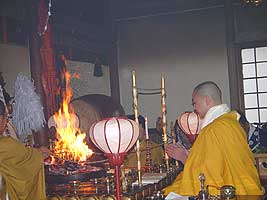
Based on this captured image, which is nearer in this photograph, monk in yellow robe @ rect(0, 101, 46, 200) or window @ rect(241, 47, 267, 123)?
monk in yellow robe @ rect(0, 101, 46, 200)

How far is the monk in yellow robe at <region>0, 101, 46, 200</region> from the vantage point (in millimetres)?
3695

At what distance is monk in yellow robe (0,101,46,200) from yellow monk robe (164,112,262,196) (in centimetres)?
105

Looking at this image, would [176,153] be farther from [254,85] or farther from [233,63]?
[254,85]

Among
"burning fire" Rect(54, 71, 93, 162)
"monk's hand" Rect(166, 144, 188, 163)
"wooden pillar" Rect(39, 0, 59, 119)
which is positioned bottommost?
"monk's hand" Rect(166, 144, 188, 163)

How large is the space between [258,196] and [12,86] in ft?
11.0

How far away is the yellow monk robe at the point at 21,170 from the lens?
3699mm

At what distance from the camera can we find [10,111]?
18.5ft

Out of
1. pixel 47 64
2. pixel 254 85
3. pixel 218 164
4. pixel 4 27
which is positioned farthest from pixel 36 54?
pixel 254 85

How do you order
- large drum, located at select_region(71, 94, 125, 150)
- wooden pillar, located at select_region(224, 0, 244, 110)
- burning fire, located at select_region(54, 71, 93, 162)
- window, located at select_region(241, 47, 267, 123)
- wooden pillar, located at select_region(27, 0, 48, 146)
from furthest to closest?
window, located at select_region(241, 47, 267, 123), wooden pillar, located at select_region(224, 0, 244, 110), wooden pillar, located at select_region(27, 0, 48, 146), large drum, located at select_region(71, 94, 125, 150), burning fire, located at select_region(54, 71, 93, 162)

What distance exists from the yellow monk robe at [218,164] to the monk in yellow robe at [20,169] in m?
1.05

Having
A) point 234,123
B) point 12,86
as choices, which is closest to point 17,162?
point 234,123

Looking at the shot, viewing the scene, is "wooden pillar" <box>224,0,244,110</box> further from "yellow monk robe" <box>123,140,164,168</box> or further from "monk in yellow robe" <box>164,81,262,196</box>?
"monk in yellow robe" <box>164,81,262,196</box>

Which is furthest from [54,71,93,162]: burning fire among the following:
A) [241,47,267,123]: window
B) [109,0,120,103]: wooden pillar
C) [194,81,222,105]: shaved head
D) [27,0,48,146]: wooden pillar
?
[241,47,267,123]: window

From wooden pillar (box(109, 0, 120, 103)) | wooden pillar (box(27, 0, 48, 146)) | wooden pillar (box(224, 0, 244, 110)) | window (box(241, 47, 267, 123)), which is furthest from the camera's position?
wooden pillar (box(109, 0, 120, 103))
